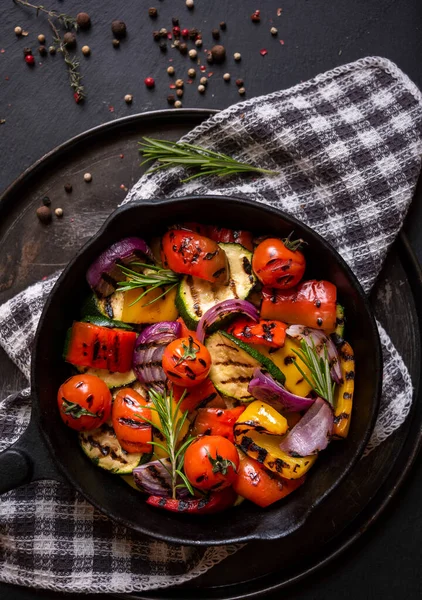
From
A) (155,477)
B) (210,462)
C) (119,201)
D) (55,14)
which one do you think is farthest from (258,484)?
(55,14)

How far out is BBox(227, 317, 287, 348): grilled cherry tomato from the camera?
6.84ft

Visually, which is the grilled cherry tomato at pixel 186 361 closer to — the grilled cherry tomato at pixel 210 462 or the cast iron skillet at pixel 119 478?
the grilled cherry tomato at pixel 210 462

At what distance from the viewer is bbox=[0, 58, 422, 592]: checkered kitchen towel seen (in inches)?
91.4

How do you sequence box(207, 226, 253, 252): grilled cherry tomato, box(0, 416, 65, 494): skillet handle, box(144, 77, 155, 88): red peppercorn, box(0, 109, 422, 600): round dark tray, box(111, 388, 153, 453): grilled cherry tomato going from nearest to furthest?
1. box(0, 416, 65, 494): skillet handle
2. box(111, 388, 153, 453): grilled cherry tomato
3. box(207, 226, 253, 252): grilled cherry tomato
4. box(0, 109, 422, 600): round dark tray
5. box(144, 77, 155, 88): red peppercorn

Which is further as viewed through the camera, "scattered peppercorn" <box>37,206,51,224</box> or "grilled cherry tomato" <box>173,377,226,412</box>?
"scattered peppercorn" <box>37,206,51,224</box>

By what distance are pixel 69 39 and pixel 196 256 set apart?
1072 millimetres

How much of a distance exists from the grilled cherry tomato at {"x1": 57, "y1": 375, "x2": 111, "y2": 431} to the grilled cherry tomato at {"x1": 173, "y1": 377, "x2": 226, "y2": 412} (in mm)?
239

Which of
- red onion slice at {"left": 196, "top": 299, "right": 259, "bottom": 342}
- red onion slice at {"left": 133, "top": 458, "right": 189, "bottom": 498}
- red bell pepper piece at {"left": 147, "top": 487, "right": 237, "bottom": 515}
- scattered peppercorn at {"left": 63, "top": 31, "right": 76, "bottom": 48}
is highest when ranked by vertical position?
scattered peppercorn at {"left": 63, "top": 31, "right": 76, "bottom": 48}

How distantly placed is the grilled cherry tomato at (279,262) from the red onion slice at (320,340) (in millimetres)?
150

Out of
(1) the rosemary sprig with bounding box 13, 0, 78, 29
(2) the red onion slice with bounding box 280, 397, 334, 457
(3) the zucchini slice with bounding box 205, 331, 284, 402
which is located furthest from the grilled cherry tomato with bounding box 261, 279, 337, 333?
(1) the rosemary sprig with bounding box 13, 0, 78, 29

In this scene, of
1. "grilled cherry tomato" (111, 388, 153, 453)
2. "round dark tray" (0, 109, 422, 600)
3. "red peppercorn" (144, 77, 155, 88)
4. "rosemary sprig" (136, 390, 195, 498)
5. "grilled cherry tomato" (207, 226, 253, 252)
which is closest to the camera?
"rosemary sprig" (136, 390, 195, 498)

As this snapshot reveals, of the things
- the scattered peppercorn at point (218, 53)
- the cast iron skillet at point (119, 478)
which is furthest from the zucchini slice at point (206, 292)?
the scattered peppercorn at point (218, 53)

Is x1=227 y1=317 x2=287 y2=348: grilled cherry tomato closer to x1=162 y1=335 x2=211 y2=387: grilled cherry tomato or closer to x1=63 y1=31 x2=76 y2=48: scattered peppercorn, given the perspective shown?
x1=162 y1=335 x2=211 y2=387: grilled cherry tomato

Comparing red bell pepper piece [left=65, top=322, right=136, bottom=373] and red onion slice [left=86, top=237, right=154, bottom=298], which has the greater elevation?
red onion slice [left=86, top=237, right=154, bottom=298]
